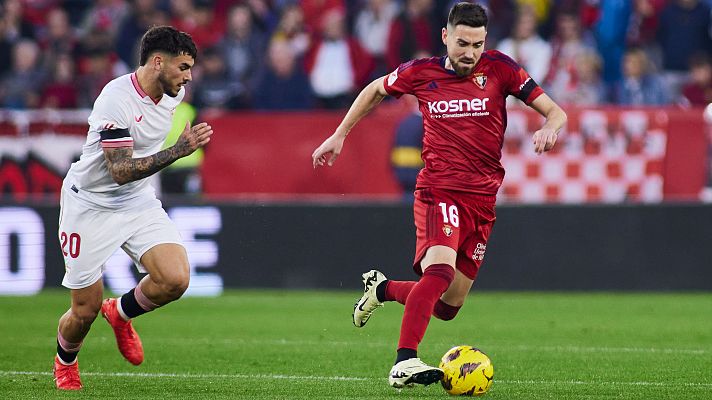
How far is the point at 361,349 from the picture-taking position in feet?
33.0

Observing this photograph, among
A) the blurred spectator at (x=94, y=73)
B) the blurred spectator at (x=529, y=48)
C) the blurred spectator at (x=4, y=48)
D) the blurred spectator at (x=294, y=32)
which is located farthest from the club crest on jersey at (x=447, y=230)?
the blurred spectator at (x=4, y=48)

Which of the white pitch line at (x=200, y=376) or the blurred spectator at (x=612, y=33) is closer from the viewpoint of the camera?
the white pitch line at (x=200, y=376)

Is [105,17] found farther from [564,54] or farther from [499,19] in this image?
[564,54]

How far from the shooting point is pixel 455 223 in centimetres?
794

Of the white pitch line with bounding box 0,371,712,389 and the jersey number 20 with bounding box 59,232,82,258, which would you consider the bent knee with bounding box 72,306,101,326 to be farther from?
the white pitch line with bounding box 0,371,712,389

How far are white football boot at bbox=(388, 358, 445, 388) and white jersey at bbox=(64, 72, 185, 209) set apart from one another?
211 centimetres

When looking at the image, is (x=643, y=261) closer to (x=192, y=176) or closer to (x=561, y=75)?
(x=561, y=75)

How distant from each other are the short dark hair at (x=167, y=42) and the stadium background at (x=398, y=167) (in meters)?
6.55

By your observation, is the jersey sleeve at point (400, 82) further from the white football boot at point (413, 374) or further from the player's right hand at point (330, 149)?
the white football boot at point (413, 374)

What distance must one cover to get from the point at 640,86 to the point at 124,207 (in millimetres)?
9432

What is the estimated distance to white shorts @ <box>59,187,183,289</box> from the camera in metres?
7.96

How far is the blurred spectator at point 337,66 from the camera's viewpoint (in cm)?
1723

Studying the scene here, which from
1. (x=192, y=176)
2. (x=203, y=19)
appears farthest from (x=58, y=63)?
(x=192, y=176)

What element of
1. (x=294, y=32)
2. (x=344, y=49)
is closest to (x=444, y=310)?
(x=344, y=49)
